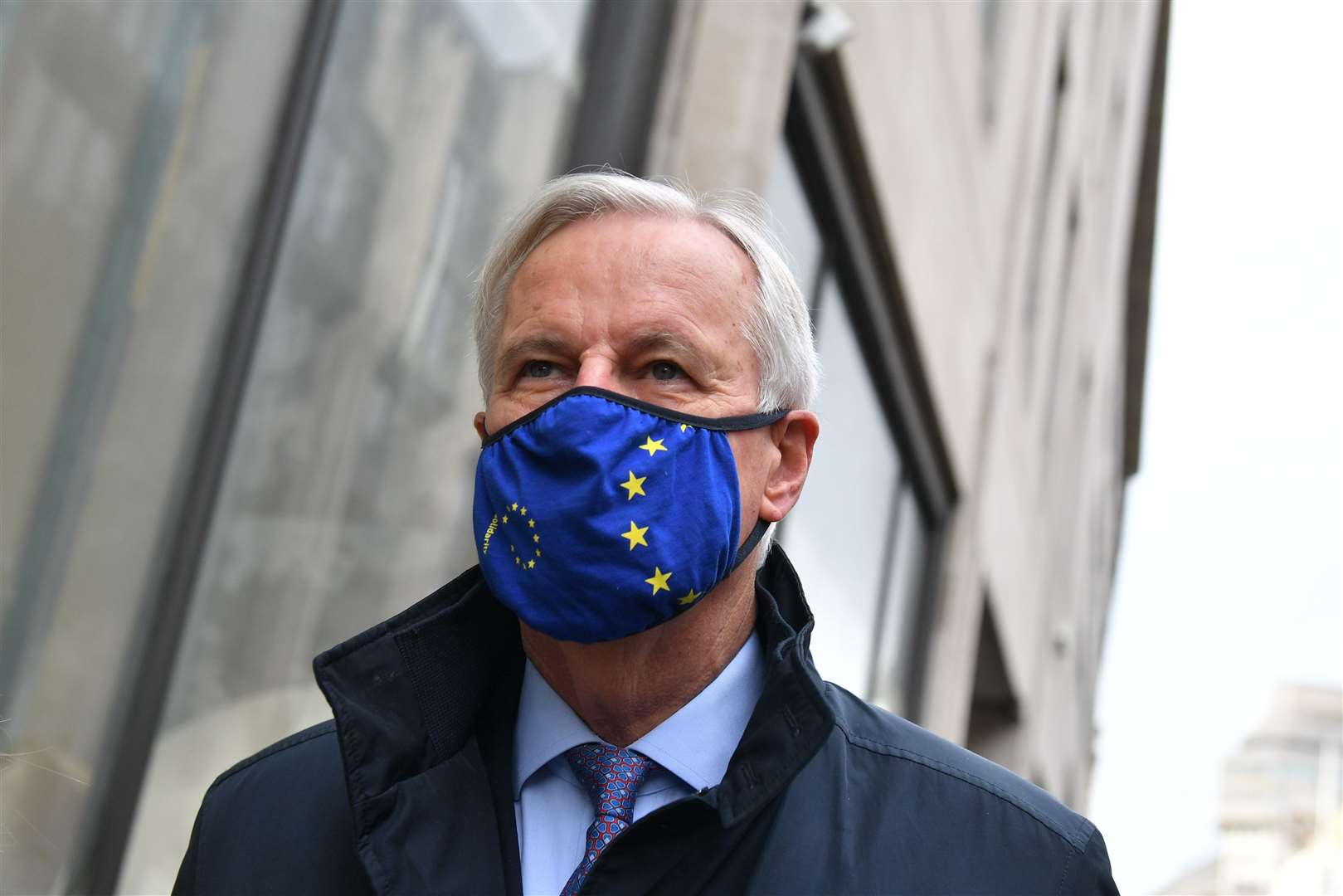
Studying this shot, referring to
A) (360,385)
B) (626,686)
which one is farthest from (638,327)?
(360,385)

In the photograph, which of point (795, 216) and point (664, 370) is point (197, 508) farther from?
point (795, 216)

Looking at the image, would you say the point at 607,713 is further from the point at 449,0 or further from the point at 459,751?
the point at 449,0

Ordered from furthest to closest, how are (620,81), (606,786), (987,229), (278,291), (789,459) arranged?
1. (987,229)
2. (620,81)
3. (278,291)
4. (789,459)
5. (606,786)

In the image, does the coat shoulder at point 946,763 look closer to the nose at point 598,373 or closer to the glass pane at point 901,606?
the nose at point 598,373

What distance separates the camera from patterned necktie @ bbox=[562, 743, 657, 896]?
1896mm

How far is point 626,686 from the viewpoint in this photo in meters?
2.08

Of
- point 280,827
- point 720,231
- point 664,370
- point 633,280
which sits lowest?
point 280,827

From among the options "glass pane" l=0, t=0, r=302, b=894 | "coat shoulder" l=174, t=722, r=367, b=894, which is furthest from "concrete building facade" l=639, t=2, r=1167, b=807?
"coat shoulder" l=174, t=722, r=367, b=894

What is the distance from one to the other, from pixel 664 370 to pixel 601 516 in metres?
0.27

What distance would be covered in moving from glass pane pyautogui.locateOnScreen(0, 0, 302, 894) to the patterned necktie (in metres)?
1.50

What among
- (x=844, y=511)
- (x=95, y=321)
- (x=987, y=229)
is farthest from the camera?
(x=987, y=229)

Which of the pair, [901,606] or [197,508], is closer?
[197,508]

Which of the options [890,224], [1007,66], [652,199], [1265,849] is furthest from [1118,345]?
[652,199]

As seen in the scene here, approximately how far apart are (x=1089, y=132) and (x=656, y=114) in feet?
48.0
